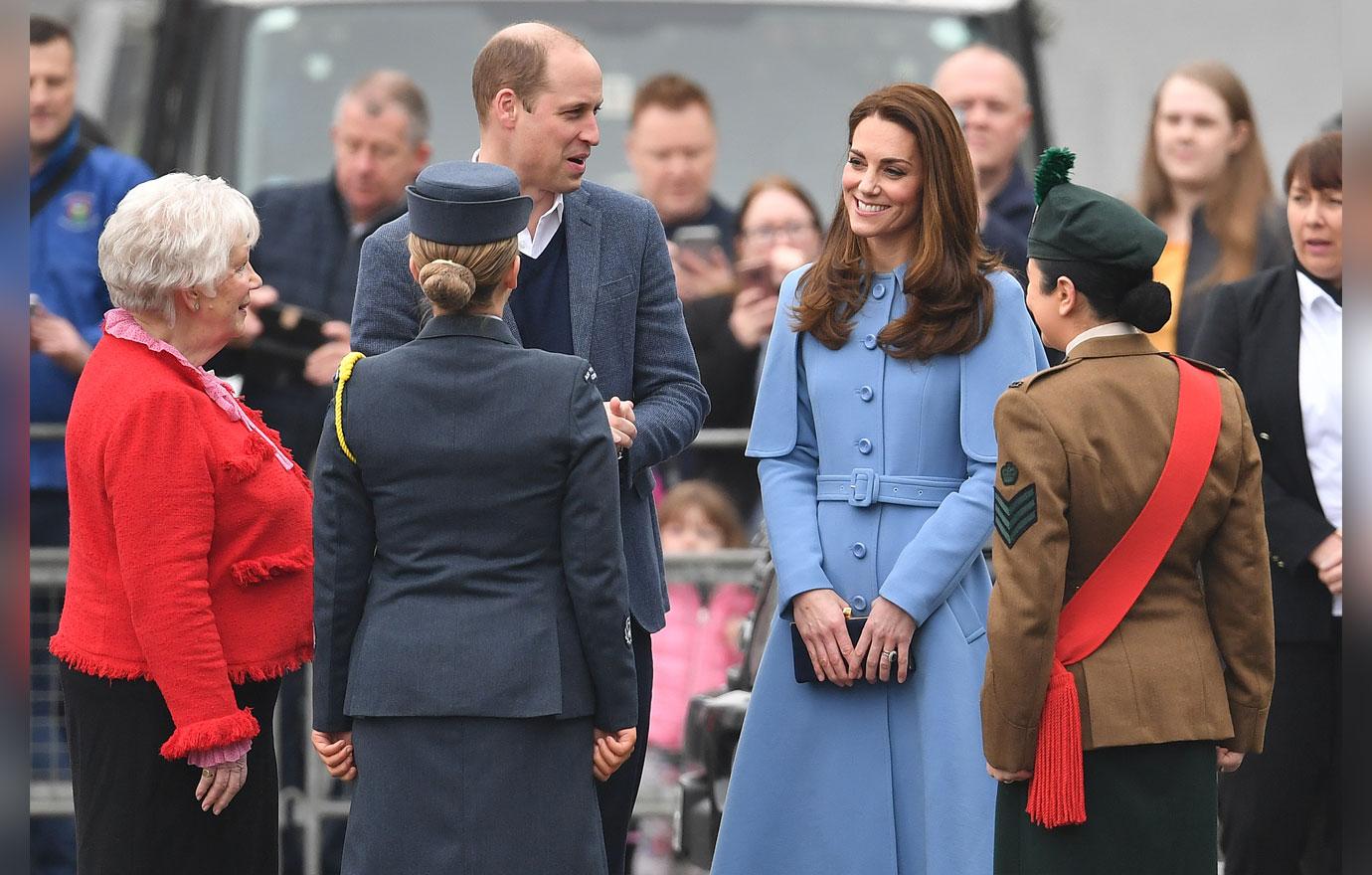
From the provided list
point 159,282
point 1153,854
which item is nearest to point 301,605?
point 159,282

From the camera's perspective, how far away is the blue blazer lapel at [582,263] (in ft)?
15.0

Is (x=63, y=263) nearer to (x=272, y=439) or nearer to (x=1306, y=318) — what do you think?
(x=272, y=439)

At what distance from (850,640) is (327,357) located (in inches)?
122

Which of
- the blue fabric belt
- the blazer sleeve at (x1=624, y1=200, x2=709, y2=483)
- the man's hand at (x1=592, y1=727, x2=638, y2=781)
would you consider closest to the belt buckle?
the blue fabric belt

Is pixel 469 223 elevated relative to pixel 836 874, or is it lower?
elevated

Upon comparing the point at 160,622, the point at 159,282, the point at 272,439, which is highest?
the point at 159,282

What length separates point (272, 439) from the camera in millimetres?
4512

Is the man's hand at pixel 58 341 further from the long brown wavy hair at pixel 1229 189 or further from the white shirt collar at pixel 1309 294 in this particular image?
the white shirt collar at pixel 1309 294

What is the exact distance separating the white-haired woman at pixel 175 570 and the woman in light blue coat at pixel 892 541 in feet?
3.26

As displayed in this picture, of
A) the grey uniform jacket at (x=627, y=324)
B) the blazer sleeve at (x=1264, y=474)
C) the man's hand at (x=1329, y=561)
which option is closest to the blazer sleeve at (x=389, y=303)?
the grey uniform jacket at (x=627, y=324)

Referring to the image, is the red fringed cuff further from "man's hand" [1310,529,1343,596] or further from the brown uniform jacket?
"man's hand" [1310,529,1343,596]

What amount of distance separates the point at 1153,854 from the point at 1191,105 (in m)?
3.50

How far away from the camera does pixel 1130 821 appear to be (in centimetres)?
406

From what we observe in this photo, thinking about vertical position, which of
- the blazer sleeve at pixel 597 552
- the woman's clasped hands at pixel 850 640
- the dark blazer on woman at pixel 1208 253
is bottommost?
the woman's clasped hands at pixel 850 640
